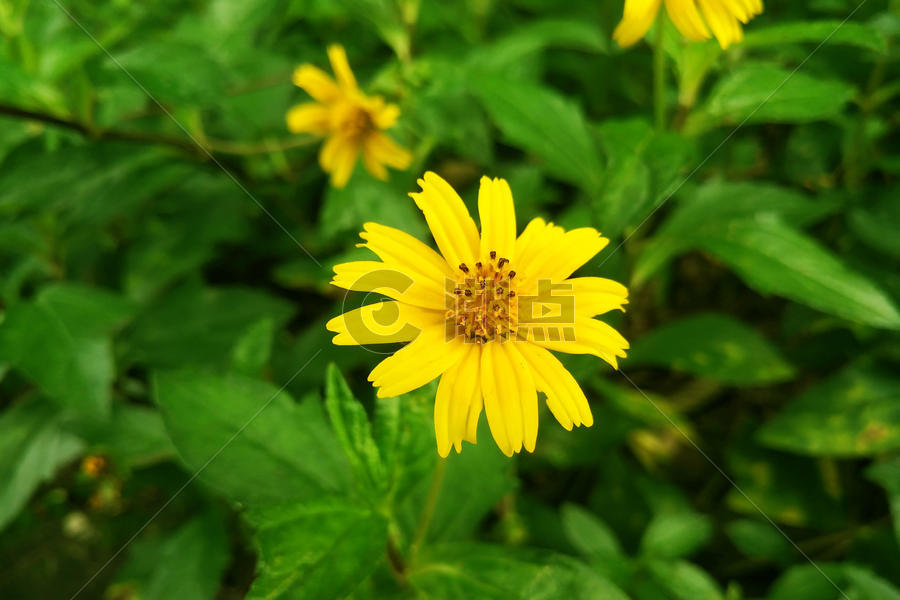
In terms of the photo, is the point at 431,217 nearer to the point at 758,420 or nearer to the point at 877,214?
the point at 877,214

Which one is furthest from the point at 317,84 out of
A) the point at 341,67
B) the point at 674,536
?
the point at 674,536

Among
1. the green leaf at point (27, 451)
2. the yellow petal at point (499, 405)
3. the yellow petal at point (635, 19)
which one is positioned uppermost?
the yellow petal at point (635, 19)

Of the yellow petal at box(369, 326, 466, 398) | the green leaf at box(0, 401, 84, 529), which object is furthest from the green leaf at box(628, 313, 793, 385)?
the green leaf at box(0, 401, 84, 529)

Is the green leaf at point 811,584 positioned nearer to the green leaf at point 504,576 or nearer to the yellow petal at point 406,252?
the green leaf at point 504,576

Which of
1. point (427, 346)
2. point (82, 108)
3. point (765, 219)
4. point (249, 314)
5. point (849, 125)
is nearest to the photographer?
point (427, 346)

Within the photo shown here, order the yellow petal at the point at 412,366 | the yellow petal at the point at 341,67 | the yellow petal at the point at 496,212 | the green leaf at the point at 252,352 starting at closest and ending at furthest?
the yellow petal at the point at 412,366, the yellow petal at the point at 496,212, the green leaf at the point at 252,352, the yellow petal at the point at 341,67

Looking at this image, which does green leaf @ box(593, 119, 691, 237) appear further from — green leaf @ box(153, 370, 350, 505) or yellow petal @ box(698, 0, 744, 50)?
green leaf @ box(153, 370, 350, 505)

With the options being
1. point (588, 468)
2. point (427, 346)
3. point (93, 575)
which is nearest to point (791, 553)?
point (588, 468)

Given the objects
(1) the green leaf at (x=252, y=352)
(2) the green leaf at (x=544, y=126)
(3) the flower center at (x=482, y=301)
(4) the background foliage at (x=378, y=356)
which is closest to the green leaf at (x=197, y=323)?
(4) the background foliage at (x=378, y=356)
